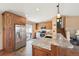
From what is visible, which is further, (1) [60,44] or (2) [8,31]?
(2) [8,31]

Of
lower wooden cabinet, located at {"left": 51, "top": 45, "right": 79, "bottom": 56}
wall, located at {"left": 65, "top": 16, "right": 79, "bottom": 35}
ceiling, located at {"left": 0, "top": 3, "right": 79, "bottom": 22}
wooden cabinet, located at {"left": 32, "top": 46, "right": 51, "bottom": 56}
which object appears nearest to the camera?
lower wooden cabinet, located at {"left": 51, "top": 45, "right": 79, "bottom": 56}

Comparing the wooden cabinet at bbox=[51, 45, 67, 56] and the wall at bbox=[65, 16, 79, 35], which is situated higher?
the wall at bbox=[65, 16, 79, 35]

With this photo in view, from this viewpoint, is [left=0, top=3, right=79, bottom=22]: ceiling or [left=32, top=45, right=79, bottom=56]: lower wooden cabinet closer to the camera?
[left=32, top=45, right=79, bottom=56]: lower wooden cabinet

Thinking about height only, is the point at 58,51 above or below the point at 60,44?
below

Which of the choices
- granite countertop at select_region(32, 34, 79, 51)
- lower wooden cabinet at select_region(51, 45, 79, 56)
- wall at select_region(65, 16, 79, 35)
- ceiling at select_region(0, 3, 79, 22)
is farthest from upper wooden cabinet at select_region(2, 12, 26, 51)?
lower wooden cabinet at select_region(51, 45, 79, 56)

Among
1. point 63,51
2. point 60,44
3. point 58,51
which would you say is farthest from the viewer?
point 60,44

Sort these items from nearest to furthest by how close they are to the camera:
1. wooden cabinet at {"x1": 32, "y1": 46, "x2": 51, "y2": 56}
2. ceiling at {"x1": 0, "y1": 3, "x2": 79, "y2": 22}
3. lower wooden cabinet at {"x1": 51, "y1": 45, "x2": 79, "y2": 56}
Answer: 1. lower wooden cabinet at {"x1": 51, "y1": 45, "x2": 79, "y2": 56}
2. wooden cabinet at {"x1": 32, "y1": 46, "x2": 51, "y2": 56}
3. ceiling at {"x1": 0, "y1": 3, "x2": 79, "y2": 22}

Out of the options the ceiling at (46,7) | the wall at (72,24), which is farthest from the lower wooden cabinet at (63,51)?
the wall at (72,24)

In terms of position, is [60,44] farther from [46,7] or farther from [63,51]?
[46,7]

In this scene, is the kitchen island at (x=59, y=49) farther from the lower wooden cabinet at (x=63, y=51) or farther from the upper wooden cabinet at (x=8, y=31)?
the upper wooden cabinet at (x=8, y=31)

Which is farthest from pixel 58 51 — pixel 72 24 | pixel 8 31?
pixel 8 31

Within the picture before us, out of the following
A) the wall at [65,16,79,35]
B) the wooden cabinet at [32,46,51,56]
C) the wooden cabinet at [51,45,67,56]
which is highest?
the wall at [65,16,79,35]

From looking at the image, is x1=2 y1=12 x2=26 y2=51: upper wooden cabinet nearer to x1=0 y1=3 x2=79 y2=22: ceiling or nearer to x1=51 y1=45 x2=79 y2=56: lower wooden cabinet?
x1=0 y1=3 x2=79 y2=22: ceiling

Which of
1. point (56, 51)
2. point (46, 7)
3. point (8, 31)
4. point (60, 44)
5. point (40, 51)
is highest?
point (46, 7)
